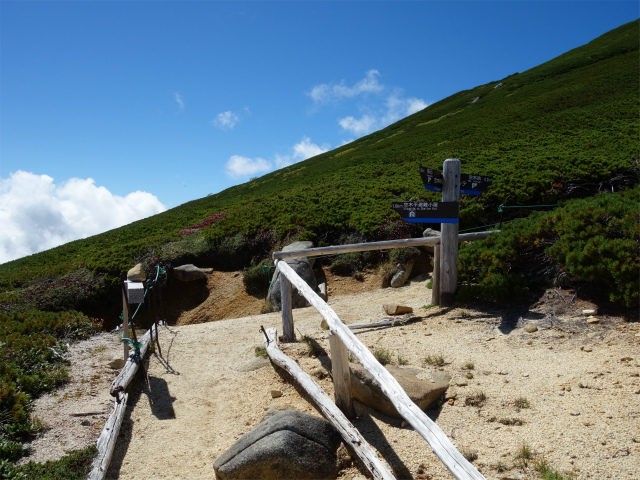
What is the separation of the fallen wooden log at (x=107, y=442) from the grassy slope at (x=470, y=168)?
32.6 feet

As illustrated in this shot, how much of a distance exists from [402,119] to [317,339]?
171ft

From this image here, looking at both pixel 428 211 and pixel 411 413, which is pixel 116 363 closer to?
pixel 411 413

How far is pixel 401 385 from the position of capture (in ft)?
14.6

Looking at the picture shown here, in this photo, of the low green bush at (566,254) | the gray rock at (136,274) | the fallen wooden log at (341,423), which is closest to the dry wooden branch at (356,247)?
the low green bush at (566,254)

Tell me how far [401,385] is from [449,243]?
3.95m

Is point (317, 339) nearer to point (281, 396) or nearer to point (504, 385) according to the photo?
point (281, 396)

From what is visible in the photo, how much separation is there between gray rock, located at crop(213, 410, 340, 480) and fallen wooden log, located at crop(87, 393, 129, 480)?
1109 millimetres

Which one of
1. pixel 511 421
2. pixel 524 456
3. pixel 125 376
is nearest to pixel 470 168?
pixel 511 421

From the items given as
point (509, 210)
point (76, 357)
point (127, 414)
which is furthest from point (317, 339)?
point (509, 210)

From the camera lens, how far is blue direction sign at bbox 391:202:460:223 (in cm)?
710

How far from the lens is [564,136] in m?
21.6

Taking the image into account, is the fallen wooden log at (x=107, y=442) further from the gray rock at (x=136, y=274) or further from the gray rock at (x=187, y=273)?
the gray rock at (x=187, y=273)

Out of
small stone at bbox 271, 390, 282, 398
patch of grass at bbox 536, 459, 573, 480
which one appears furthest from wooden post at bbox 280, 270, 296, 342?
patch of grass at bbox 536, 459, 573, 480

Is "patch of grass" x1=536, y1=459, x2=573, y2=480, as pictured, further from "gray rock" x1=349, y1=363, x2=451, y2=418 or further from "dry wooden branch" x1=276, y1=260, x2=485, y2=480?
"gray rock" x1=349, y1=363, x2=451, y2=418
